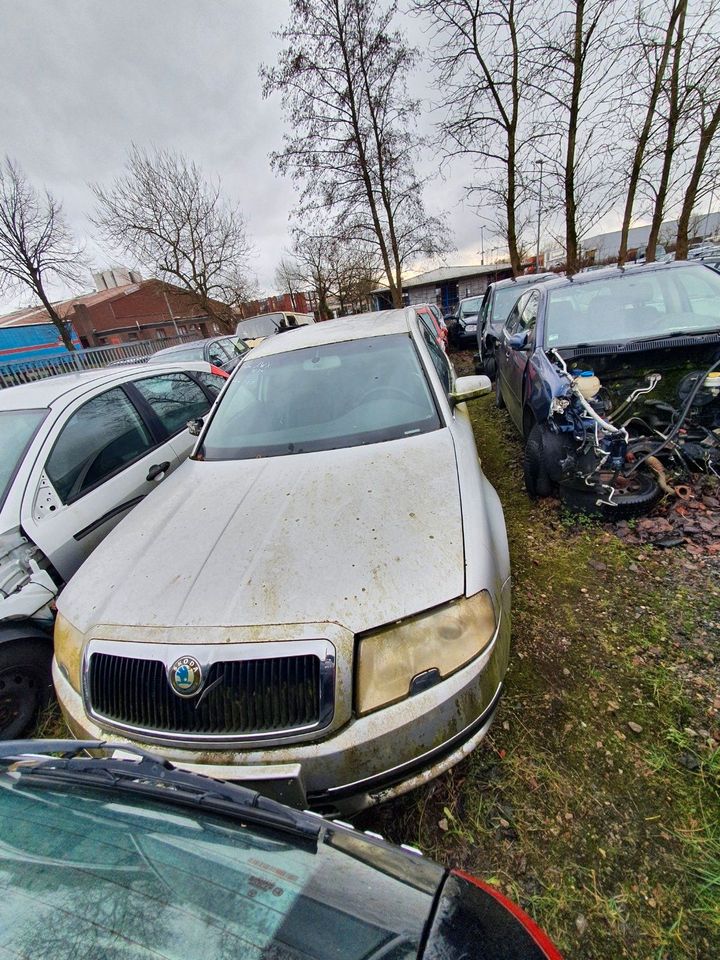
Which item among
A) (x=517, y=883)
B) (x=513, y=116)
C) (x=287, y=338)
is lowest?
(x=517, y=883)

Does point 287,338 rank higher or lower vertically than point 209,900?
higher

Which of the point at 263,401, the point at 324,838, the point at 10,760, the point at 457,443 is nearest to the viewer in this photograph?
the point at 324,838

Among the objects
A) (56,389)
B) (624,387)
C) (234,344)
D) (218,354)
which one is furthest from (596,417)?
(234,344)

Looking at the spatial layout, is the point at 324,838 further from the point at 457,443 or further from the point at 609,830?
the point at 457,443

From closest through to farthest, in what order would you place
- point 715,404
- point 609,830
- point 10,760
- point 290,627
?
point 10,760 < point 290,627 < point 609,830 < point 715,404

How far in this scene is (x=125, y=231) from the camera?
18266 millimetres

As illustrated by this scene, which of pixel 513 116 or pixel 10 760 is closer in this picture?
pixel 10 760

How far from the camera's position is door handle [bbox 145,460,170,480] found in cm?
300

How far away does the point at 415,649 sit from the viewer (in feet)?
4.49

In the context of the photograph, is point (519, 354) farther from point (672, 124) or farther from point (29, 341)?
point (29, 341)

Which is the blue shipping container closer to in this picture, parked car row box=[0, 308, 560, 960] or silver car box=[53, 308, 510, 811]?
parked car row box=[0, 308, 560, 960]

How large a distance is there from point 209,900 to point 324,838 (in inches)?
10.6

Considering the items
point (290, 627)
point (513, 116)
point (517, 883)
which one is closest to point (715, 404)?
point (517, 883)

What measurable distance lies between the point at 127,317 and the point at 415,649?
137ft
